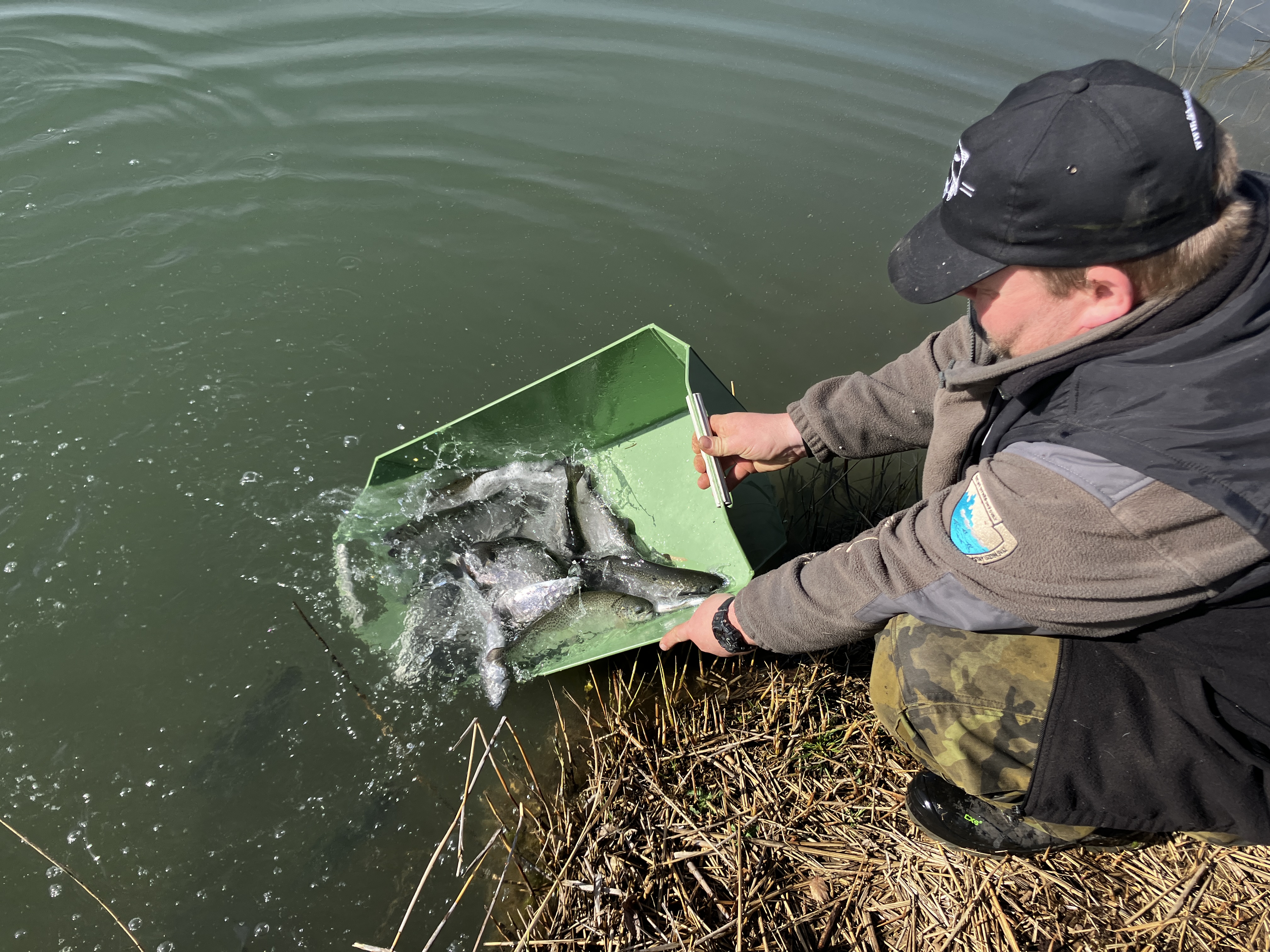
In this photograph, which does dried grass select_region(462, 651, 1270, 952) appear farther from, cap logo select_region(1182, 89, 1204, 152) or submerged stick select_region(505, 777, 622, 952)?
cap logo select_region(1182, 89, 1204, 152)

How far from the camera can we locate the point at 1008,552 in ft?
6.32

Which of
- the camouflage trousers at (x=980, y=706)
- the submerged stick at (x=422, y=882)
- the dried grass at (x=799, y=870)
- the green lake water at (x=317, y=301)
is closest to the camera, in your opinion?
the submerged stick at (x=422, y=882)

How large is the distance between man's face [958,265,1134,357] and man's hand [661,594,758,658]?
1.19 metres

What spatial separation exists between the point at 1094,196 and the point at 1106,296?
0.26 m

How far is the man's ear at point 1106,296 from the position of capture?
5.68ft

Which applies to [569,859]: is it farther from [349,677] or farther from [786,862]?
[349,677]

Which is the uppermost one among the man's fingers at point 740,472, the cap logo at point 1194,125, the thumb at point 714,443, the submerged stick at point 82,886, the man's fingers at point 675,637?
the cap logo at point 1194,125

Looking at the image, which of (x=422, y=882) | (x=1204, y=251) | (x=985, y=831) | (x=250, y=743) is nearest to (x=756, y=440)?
(x=985, y=831)

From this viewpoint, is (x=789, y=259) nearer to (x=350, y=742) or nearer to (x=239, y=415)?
(x=239, y=415)

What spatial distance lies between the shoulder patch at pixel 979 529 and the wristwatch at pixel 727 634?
2.69 ft

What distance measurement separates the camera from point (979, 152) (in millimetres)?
1812

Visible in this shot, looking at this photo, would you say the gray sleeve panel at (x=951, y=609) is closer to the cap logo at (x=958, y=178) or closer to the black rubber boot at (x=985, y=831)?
the black rubber boot at (x=985, y=831)

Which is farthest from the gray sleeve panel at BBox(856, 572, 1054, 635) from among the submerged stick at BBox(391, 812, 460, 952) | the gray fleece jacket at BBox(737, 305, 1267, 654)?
the submerged stick at BBox(391, 812, 460, 952)

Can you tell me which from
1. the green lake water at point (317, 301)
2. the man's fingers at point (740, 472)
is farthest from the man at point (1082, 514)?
the green lake water at point (317, 301)
